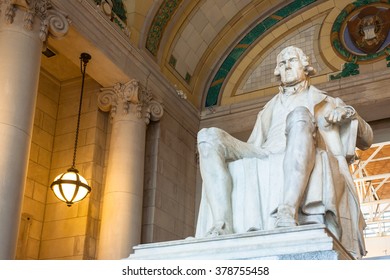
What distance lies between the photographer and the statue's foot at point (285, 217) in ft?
13.5

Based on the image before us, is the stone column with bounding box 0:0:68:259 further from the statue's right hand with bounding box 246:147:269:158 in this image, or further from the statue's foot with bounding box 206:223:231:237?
the statue's right hand with bounding box 246:147:269:158

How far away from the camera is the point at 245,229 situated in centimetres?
466

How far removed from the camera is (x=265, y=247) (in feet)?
12.2

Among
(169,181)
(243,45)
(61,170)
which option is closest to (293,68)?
(169,181)

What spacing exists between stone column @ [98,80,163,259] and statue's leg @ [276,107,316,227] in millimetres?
4143

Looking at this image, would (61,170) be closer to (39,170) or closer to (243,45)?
(39,170)

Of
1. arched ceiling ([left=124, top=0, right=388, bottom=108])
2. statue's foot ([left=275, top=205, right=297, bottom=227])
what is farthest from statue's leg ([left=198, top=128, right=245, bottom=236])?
arched ceiling ([left=124, top=0, right=388, bottom=108])

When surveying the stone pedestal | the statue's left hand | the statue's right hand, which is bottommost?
the stone pedestal

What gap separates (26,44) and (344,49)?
5.39 meters

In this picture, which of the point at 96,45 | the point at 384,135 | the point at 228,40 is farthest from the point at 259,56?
the point at 96,45

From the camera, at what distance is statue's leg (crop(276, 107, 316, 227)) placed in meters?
4.30

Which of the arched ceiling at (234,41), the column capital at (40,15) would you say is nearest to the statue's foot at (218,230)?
the column capital at (40,15)

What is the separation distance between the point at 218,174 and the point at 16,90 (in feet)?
9.66

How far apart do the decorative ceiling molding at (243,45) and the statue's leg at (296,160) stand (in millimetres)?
6413
